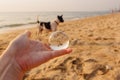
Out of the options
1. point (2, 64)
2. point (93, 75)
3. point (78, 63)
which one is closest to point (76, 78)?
point (93, 75)

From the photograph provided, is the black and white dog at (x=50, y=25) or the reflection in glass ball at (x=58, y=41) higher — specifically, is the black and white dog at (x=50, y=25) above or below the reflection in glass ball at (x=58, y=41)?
below

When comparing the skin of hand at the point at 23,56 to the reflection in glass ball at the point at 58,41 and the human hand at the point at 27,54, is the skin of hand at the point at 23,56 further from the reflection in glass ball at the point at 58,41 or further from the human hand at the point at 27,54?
the reflection in glass ball at the point at 58,41

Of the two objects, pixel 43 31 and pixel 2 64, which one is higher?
pixel 2 64

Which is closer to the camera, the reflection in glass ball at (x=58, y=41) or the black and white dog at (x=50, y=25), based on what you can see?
the reflection in glass ball at (x=58, y=41)

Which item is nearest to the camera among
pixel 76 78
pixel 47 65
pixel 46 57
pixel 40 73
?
pixel 46 57

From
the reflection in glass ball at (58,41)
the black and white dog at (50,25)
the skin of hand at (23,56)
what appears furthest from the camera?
the black and white dog at (50,25)

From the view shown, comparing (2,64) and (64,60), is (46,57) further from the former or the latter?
(64,60)

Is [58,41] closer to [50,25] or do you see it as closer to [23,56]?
[23,56]

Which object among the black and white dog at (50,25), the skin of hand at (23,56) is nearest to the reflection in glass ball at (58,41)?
the skin of hand at (23,56)
